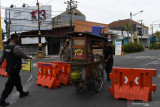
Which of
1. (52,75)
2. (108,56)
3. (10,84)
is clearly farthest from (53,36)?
(10,84)

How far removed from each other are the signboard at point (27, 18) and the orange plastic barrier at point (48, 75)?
21014 millimetres

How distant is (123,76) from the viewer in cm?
496

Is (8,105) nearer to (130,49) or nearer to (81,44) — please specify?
(81,44)

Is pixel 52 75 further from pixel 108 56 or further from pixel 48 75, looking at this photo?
pixel 108 56

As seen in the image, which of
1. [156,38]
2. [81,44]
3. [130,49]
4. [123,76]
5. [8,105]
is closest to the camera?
[8,105]

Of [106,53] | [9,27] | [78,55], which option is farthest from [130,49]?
[78,55]

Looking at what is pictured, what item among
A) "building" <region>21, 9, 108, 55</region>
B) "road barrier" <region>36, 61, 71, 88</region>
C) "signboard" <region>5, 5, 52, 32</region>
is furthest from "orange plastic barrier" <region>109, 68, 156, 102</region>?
"signboard" <region>5, 5, 52, 32</region>

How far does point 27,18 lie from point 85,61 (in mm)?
23883

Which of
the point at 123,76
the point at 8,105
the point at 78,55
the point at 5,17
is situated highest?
the point at 5,17

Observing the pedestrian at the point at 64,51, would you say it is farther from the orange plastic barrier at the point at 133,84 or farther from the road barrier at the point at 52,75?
the orange plastic barrier at the point at 133,84

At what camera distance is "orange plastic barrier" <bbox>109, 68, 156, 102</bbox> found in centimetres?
464

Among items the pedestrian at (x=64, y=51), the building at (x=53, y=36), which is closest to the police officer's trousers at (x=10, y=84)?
the pedestrian at (x=64, y=51)

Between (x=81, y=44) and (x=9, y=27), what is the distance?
22.8 meters

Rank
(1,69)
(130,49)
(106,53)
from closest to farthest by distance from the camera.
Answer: (106,53) < (1,69) < (130,49)
